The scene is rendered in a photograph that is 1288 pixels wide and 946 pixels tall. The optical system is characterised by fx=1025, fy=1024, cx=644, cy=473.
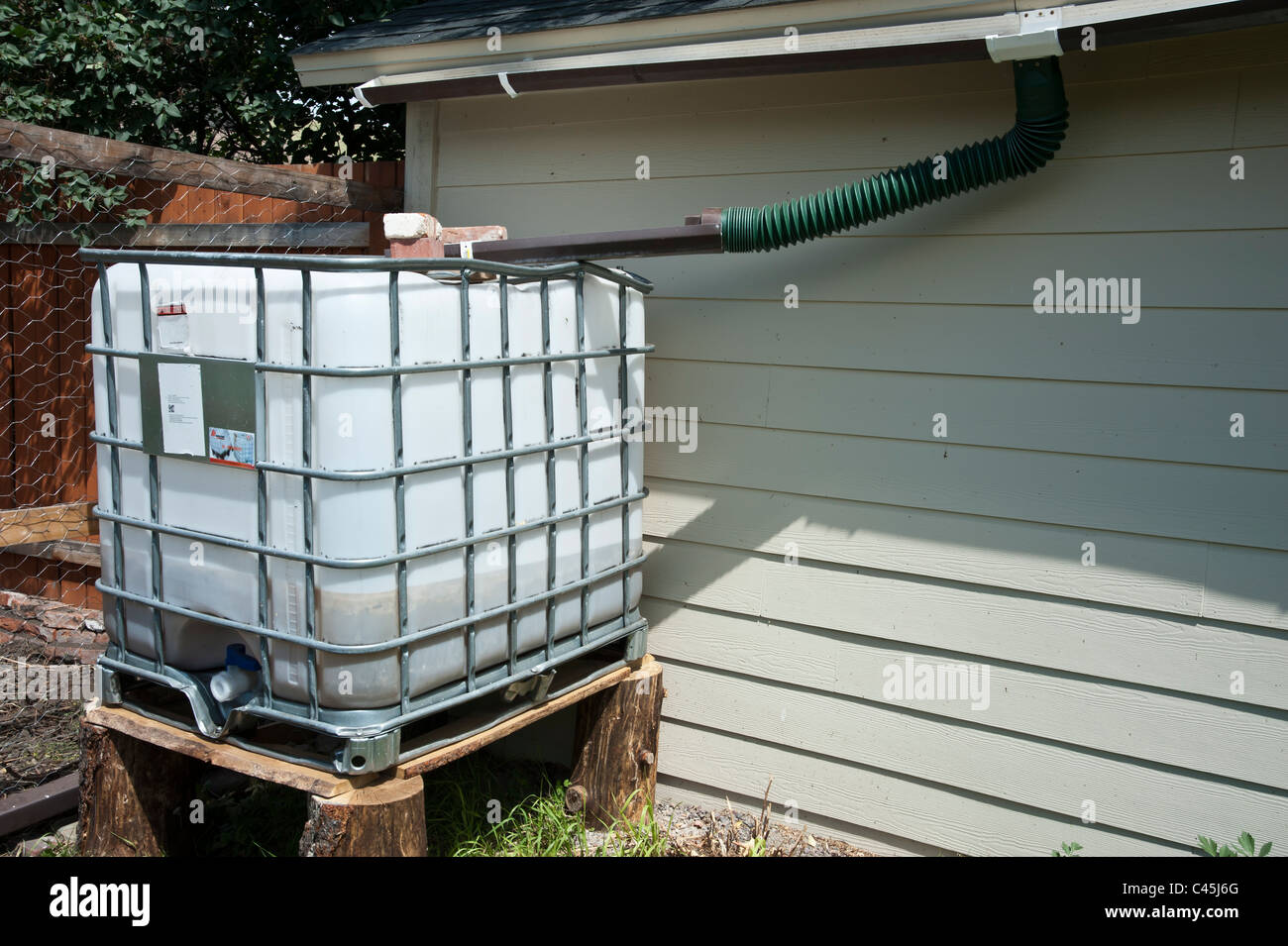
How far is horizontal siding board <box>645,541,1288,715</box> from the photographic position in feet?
8.93

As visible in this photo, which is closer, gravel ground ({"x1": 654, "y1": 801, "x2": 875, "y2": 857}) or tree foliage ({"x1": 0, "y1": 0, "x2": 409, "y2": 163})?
gravel ground ({"x1": 654, "y1": 801, "x2": 875, "y2": 857})

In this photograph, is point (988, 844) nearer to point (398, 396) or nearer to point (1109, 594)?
point (1109, 594)

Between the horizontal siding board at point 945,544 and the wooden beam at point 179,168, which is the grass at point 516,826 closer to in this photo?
the horizontal siding board at point 945,544

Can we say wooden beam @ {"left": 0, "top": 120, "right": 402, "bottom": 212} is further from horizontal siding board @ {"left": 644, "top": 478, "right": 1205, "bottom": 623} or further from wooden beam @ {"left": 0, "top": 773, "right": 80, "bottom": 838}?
wooden beam @ {"left": 0, "top": 773, "right": 80, "bottom": 838}

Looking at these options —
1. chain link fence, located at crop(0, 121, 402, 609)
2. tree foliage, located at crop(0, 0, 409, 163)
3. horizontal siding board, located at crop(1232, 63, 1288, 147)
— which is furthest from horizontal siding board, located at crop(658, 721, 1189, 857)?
tree foliage, located at crop(0, 0, 409, 163)

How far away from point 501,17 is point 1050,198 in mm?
1980

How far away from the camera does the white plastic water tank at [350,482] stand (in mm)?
2266

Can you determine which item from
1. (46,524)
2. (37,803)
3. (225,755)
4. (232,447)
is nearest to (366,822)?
(225,755)

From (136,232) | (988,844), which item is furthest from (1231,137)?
(136,232)

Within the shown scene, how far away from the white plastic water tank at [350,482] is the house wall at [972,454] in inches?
30.0

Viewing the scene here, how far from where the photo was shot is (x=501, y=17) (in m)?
3.60

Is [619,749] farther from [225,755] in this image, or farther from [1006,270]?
[1006,270]

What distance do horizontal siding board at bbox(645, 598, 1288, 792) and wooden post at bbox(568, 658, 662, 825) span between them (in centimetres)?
26

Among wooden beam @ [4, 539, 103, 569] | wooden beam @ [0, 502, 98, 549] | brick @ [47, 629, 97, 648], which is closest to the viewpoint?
wooden beam @ [0, 502, 98, 549]
